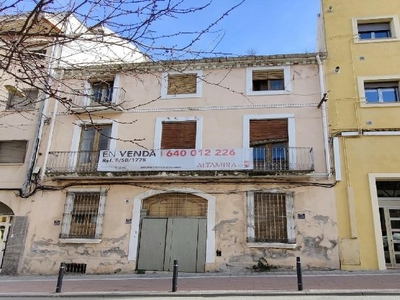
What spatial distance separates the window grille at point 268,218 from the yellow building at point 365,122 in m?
1.87

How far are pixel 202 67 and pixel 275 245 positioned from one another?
758 cm

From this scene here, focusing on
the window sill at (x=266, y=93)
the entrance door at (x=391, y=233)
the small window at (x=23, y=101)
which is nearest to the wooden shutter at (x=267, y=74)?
the window sill at (x=266, y=93)

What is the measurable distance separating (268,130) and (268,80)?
2309 mm

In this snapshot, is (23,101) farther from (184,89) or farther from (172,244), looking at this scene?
(184,89)

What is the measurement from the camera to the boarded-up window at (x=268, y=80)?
13820 millimetres

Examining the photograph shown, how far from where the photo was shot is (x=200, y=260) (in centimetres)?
1177

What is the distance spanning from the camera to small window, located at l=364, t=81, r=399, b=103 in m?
12.7

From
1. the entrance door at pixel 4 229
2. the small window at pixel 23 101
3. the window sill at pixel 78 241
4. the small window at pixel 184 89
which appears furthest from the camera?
the small window at pixel 184 89

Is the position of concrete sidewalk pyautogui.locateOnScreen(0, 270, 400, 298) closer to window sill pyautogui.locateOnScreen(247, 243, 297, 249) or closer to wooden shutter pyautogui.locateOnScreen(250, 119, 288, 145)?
window sill pyautogui.locateOnScreen(247, 243, 297, 249)

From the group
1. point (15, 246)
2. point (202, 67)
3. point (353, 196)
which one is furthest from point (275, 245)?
point (15, 246)

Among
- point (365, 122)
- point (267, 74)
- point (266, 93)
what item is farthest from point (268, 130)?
point (365, 122)

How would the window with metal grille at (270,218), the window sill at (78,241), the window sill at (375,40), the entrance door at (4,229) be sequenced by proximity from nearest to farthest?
the window with metal grille at (270,218) → the window sill at (78,241) → the window sill at (375,40) → the entrance door at (4,229)

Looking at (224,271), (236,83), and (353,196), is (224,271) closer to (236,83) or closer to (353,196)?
(353,196)

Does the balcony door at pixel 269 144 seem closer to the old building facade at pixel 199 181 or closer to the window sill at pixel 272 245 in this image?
the old building facade at pixel 199 181
